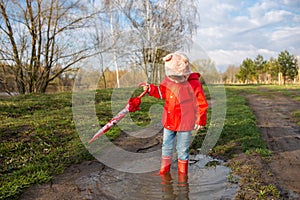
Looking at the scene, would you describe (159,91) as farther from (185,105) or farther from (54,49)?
(54,49)

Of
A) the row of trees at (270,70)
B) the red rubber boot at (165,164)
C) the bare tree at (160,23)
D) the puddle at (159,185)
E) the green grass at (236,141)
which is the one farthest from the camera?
the row of trees at (270,70)

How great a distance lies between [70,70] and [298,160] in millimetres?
11484

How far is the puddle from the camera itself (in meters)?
3.04

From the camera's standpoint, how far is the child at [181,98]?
3.40m

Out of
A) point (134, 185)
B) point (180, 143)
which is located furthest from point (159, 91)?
point (134, 185)

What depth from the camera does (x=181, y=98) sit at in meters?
3.44

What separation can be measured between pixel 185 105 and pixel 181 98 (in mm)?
114

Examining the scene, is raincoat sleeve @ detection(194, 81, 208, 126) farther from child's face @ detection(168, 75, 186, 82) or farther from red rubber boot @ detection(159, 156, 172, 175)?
red rubber boot @ detection(159, 156, 172, 175)

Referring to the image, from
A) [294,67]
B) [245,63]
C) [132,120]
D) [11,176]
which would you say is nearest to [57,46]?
[132,120]

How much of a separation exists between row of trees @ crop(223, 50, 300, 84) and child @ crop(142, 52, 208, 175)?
137 ft

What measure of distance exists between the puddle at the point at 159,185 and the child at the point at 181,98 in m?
0.43

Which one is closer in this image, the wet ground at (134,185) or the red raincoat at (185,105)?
the wet ground at (134,185)

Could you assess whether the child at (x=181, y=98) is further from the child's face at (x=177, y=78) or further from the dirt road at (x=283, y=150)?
the dirt road at (x=283, y=150)

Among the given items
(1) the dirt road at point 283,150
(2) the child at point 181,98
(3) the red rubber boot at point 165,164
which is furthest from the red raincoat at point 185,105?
(1) the dirt road at point 283,150
